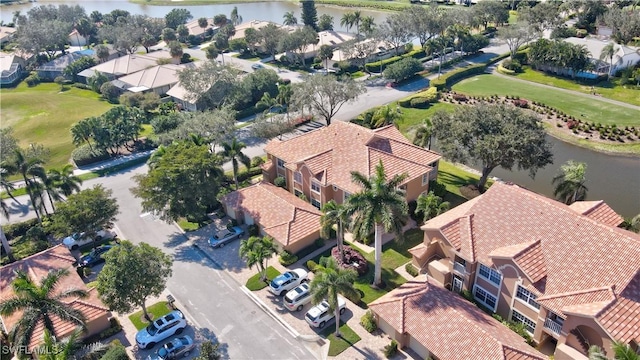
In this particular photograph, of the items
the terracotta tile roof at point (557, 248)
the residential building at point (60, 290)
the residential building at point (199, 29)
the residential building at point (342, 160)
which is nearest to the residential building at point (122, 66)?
the residential building at point (199, 29)

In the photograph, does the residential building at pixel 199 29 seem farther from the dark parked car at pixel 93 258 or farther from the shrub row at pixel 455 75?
the dark parked car at pixel 93 258

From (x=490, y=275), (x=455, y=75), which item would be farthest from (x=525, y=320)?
(x=455, y=75)

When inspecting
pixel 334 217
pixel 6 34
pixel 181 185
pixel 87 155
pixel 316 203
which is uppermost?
pixel 334 217

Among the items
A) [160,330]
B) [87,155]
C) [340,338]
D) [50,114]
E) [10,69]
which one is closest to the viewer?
[340,338]

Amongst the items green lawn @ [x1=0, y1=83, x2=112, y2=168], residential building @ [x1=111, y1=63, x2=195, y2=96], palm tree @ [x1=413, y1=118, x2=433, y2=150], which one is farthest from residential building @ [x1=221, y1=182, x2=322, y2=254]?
residential building @ [x1=111, y1=63, x2=195, y2=96]

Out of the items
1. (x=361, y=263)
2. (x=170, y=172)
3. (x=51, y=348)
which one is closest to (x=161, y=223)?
(x=170, y=172)

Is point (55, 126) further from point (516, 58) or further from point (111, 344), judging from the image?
point (516, 58)

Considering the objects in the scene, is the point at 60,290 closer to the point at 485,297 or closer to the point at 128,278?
the point at 128,278
